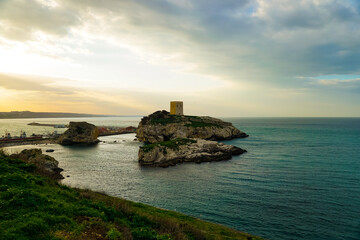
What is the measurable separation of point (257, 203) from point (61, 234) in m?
28.0

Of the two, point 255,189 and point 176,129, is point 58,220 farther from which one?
point 176,129

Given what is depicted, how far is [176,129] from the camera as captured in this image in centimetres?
11094

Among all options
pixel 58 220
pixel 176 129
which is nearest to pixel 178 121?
pixel 176 129

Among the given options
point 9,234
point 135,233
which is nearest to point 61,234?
Answer: point 9,234

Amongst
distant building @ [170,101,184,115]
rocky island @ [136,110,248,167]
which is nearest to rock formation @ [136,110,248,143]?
rocky island @ [136,110,248,167]

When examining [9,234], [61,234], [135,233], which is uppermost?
[9,234]

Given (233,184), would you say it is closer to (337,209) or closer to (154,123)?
(337,209)

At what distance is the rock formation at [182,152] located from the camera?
59.9 m

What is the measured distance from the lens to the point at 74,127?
105 m

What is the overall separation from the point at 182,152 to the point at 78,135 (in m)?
66.3

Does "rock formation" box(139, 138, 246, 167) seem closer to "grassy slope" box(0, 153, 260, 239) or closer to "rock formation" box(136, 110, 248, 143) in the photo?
"rock formation" box(136, 110, 248, 143)

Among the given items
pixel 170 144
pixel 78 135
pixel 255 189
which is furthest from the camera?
pixel 78 135

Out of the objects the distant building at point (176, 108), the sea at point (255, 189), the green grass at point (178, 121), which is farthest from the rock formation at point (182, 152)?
the distant building at point (176, 108)

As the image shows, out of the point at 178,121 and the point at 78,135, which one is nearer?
the point at 78,135
